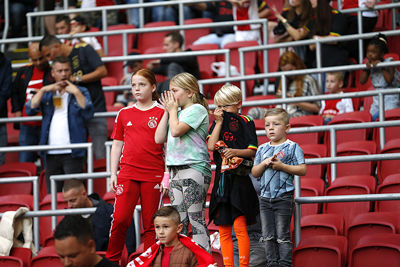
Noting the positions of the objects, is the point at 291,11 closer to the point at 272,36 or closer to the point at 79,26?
the point at 272,36

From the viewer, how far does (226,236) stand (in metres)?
5.39

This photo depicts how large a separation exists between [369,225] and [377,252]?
0.42 meters

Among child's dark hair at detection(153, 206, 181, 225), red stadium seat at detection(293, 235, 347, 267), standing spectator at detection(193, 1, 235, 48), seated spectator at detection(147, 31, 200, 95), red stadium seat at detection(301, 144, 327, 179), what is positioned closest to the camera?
child's dark hair at detection(153, 206, 181, 225)

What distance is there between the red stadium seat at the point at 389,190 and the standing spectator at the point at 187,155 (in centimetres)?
190

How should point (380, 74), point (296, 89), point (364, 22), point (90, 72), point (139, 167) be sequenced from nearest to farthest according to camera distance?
point (139, 167) → point (90, 72) → point (380, 74) → point (296, 89) → point (364, 22)

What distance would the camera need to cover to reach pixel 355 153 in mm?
7422

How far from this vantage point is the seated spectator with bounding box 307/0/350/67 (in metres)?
9.79

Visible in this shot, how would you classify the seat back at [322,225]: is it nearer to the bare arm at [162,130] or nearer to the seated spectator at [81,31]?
the bare arm at [162,130]

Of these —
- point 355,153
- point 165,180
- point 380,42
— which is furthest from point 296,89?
point 165,180

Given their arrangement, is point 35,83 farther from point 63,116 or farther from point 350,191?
point 350,191

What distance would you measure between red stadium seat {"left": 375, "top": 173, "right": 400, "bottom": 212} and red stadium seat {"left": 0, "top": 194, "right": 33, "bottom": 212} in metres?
3.18

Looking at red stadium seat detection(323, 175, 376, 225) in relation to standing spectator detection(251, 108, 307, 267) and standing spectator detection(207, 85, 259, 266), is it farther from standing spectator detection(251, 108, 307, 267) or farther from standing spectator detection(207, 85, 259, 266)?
standing spectator detection(207, 85, 259, 266)

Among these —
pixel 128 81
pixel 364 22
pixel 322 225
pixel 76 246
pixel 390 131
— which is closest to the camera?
pixel 76 246

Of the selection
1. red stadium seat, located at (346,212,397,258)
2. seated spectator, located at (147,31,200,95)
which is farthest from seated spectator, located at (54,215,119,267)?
seated spectator, located at (147,31,200,95)
